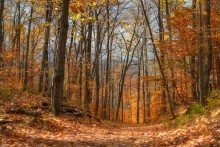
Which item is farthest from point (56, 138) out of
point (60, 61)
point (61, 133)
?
point (60, 61)

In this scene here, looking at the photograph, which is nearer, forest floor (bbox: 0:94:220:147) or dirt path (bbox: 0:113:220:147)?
dirt path (bbox: 0:113:220:147)

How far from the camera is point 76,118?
1315cm

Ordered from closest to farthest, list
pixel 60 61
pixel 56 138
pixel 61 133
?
1. pixel 56 138
2. pixel 61 133
3. pixel 60 61

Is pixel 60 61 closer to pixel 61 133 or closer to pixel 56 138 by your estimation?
pixel 61 133

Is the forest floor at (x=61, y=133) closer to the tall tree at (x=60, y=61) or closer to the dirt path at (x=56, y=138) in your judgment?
the dirt path at (x=56, y=138)

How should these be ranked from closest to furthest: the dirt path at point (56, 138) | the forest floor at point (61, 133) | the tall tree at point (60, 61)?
the dirt path at point (56, 138) → the forest floor at point (61, 133) → the tall tree at point (60, 61)

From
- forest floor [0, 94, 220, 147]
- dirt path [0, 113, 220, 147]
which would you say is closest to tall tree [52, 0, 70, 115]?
forest floor [0, 94, 220, 147]

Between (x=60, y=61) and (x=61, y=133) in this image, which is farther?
(x=60, y=61)

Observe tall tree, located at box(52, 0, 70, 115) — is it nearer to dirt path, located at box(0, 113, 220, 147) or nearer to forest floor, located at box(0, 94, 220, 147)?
forest floor, located at box(0, 94, 220, 147)

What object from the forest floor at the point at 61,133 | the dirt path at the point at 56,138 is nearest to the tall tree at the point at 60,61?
the forest floor at the point at 61,133

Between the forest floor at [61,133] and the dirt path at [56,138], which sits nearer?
the dirt path at [56,138]

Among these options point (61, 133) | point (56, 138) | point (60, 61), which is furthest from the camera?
point (60, 61)

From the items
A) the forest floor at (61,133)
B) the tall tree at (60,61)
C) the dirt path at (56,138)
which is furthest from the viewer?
the tall tree at (60,61)

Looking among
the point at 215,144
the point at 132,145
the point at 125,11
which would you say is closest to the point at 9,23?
the point at 125,11
